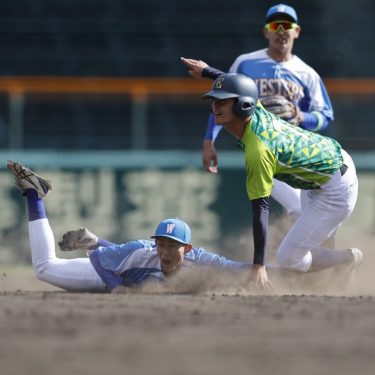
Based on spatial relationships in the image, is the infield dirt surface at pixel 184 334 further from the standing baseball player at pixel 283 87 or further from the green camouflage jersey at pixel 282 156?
the standing baseball player at pixel 283 87

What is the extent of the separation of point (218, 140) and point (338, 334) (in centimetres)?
615

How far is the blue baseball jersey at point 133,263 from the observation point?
719 centimetres

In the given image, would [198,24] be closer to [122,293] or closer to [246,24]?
[246,24]

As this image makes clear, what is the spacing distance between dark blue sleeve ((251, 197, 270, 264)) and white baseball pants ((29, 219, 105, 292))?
139 centimetres

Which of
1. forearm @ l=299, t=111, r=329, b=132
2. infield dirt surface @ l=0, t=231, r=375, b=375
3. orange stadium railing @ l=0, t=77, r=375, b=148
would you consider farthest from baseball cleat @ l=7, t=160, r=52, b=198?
orange stadium railing @ l=0, t=77, r=375, b=148

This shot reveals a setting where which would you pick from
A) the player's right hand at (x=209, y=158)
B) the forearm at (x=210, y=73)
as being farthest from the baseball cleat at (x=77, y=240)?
the forearm at (x=210, y=73)

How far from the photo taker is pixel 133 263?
23.6 ft

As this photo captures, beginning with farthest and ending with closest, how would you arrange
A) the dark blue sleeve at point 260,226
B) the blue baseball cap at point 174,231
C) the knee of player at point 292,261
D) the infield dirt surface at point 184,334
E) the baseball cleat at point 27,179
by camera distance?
the baseball cleat at point 27,179 < the knee of player at point 292,261 < the blue baseball cap at point 174,231 < the dark blue sleeve at point 260,226 < the infield dirt surface at point 184,334

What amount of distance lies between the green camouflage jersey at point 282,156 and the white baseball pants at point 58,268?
4.84ft

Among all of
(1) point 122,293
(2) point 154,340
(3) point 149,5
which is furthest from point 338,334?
(3) point 149,5

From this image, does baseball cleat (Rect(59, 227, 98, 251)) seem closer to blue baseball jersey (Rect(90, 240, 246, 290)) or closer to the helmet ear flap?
blue baseball jersey (Rect(90, 240, 246, 290))

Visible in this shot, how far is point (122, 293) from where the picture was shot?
7.06 metres

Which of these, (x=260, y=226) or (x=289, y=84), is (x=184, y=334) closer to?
(x=260, y=226)

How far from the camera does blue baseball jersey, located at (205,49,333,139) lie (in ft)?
26.8
